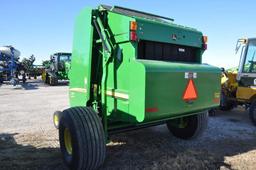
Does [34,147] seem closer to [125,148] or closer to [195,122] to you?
[125,148]

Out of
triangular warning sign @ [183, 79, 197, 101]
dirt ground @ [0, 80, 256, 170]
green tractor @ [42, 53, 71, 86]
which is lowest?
dirt ground @ [0, 80, 256, 170]

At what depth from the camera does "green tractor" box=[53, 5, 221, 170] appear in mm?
3469

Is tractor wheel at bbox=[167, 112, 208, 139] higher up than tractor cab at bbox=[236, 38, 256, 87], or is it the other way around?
tractor cab at bbox=[236, 38, 256, 87]

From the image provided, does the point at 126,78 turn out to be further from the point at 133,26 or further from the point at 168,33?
the point at 168,33

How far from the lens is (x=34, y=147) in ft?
15.9

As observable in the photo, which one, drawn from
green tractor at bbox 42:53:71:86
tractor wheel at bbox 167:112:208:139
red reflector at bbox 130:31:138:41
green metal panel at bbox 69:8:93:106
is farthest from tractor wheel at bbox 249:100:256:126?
green tractor at bbox 42:53:71:86

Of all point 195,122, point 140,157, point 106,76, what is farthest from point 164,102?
point 195,122

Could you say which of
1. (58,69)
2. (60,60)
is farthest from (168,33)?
(58,69)

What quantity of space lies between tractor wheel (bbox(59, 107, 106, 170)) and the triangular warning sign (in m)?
1.26

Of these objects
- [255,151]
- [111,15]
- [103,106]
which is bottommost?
[255,151]

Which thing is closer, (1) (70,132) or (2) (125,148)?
(1) (70,132)

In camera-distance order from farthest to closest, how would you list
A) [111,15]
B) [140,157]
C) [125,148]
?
[125,148] → [140,157] → [111,15]

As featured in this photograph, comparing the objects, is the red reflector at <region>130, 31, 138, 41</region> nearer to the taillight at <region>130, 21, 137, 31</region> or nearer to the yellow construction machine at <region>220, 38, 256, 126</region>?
the taillight at <region>130, 21, 137, 31</region>

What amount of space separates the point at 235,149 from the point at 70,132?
3.01 meters
